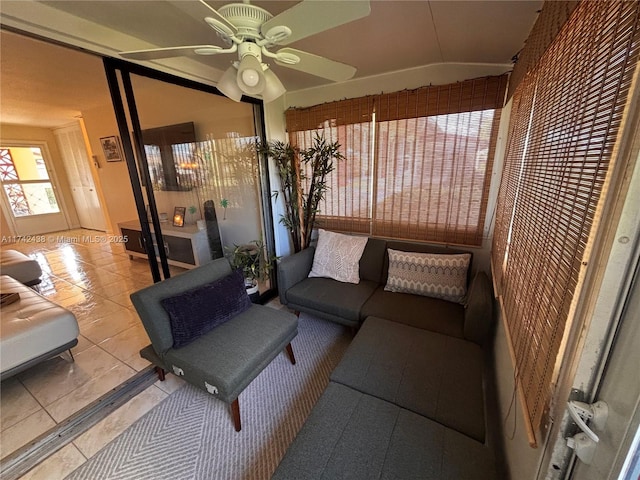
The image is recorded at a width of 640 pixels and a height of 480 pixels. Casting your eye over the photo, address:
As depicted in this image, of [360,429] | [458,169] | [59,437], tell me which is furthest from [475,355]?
[59,437]

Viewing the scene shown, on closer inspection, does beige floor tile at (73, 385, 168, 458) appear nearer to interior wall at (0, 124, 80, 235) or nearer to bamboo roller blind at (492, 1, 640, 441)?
bamboo roller blind at (492, 1, 640, 441)

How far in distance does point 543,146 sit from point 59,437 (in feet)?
9.43

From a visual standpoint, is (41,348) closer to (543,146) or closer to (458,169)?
(543,146)

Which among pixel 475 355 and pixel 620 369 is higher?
pixel 620 369

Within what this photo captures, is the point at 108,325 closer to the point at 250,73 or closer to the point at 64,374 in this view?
the point at 64,374

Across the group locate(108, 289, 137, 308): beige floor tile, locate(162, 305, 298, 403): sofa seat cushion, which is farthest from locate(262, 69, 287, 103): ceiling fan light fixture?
locate(108, 289, 137, 308): beige floor tile

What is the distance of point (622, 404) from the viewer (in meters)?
0.46

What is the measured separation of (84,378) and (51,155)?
6.05 meters

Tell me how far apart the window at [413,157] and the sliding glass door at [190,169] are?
2.11 ft

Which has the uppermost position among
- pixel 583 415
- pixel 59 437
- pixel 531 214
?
pixel 531 214

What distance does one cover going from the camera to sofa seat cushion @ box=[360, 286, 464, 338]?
5.79 ft

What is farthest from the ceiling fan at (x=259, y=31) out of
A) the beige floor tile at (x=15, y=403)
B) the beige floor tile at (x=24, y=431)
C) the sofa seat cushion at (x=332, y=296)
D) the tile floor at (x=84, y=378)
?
the beige floor tile at (x=15, y=403)

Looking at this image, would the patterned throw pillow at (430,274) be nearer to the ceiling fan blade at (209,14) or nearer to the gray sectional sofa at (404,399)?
the gray sectional sofa at (404,399)

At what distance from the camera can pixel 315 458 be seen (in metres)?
0.96
